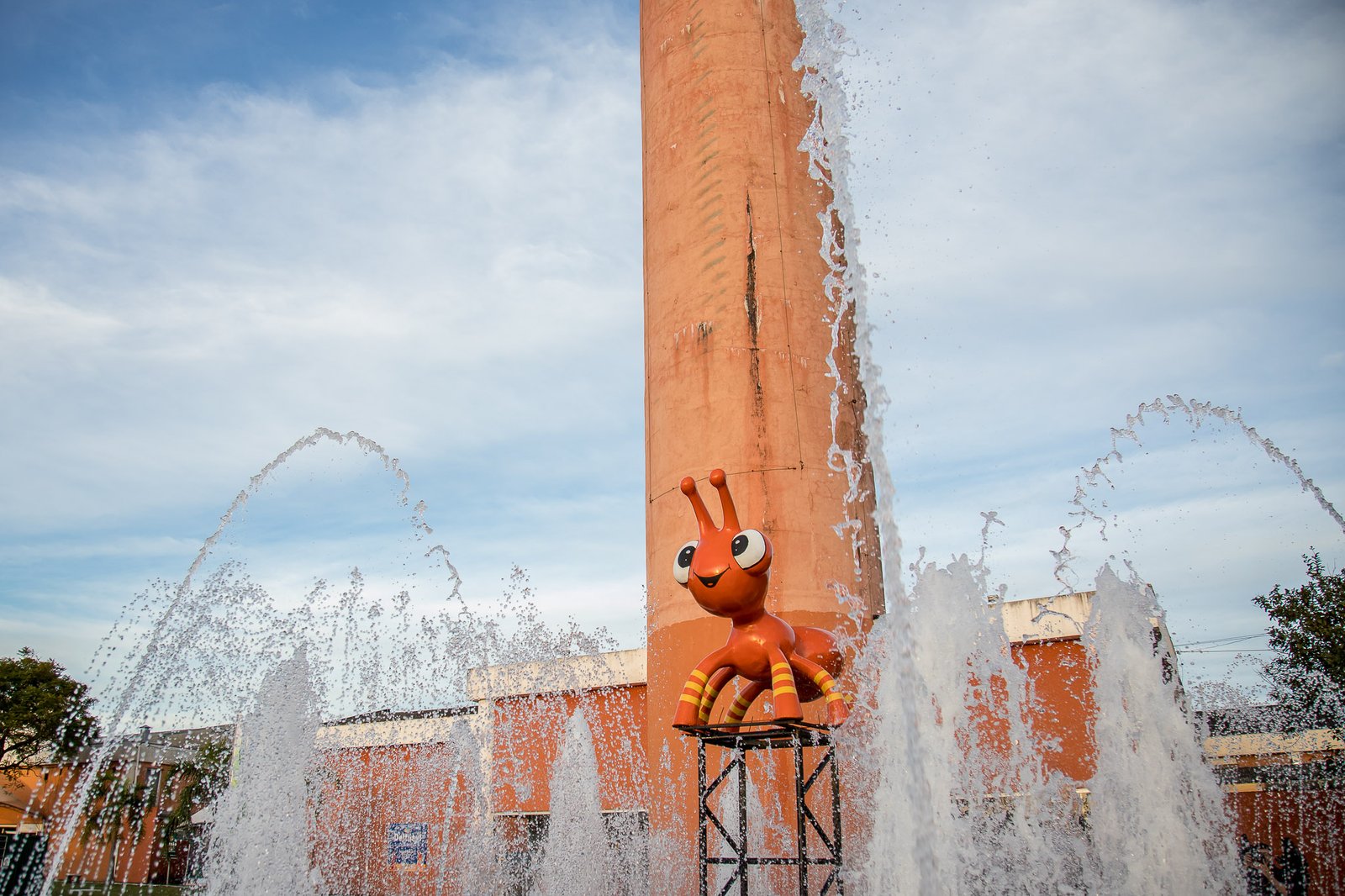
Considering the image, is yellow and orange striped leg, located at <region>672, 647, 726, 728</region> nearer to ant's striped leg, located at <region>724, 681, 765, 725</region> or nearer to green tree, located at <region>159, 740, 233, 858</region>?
ant's striped leg, located at <region>724, 681, 765, 725</region>

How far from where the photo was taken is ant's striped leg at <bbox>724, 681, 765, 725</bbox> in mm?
6055

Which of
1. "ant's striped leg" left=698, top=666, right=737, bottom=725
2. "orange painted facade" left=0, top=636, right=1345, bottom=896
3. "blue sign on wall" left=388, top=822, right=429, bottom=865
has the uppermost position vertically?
"ant's striped leg" left=698, top=666, right=737, bottom=725

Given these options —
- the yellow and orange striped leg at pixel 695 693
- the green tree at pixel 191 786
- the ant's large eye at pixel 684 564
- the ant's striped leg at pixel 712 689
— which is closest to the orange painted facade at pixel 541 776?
the ant's striped leg at pixel 712 689

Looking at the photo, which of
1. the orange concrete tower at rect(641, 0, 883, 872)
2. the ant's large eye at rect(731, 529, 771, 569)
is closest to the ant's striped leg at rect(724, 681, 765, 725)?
the ant's large eye at rect(731, 529, 771, 569)

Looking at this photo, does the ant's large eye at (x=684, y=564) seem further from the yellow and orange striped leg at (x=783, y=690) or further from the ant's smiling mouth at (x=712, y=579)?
the yellow and orange striped leg at (x=783, y=690)

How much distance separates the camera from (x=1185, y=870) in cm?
674

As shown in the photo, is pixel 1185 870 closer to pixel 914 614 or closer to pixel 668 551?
pixel 914 614

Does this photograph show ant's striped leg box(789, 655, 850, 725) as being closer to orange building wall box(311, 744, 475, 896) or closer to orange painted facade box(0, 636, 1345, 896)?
orange painted facade box(0, 636, 1345, 896)

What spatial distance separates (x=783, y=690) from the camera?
5543 mm

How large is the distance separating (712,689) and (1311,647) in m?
15.3

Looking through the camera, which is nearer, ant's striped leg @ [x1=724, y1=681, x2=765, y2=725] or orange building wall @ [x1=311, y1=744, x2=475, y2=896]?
ant's striped leg @ [x1=724, y1=681, x2=765, y2=725]

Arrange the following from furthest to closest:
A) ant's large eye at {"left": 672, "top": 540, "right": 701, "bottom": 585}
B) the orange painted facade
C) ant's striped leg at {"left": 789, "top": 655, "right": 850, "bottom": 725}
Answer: the orange painted facade, ant's large eye at {"left": 672, "top": 540, "right": 701, "bottom": 585}, ant's striped leg at {"left": 789, "top": 655, "right": 850, "bottom": 725}

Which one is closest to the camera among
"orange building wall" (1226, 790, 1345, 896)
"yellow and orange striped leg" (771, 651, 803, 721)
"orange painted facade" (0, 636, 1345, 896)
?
"yellow and orange striped leg" (771, 651, 803, 721)

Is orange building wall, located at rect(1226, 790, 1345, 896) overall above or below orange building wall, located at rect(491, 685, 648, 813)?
below
